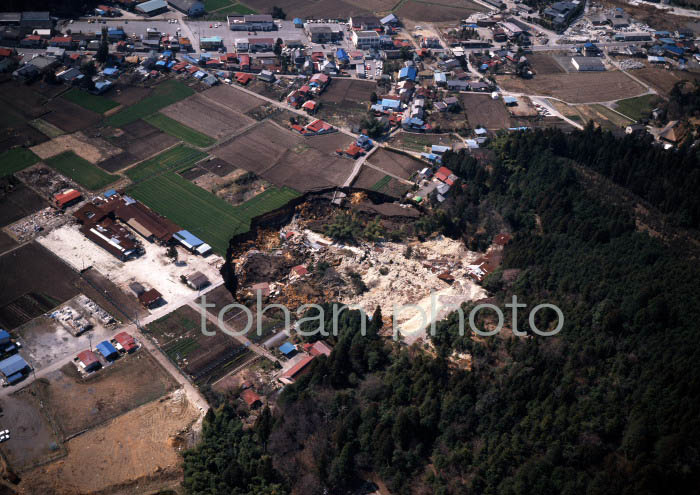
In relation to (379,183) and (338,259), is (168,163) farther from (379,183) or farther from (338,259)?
(338,259)

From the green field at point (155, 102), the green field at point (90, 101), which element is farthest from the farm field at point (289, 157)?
the green field at point (90, 101)

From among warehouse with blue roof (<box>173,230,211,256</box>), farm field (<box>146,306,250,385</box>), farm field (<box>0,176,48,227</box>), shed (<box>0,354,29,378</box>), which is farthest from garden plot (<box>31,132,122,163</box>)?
shed (<box>0,354,29,378</box>)

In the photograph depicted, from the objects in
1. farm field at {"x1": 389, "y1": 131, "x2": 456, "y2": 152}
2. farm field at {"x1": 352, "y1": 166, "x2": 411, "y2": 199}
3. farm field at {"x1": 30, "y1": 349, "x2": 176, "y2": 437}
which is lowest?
farm field at {"x1": 30, "y1": 349, "x2": 176, "y2": 437}

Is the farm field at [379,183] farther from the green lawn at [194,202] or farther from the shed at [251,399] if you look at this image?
the shed at [251,399]

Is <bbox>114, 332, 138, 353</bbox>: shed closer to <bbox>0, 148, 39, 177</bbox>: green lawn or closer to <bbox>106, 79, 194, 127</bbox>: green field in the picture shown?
<bbox>0, 148, 39, 177</bbox>: green lawn

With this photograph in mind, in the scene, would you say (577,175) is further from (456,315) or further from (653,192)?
(456,315)

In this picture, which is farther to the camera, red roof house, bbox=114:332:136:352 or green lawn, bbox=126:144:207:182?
green lawn, bbox=126:144:207:182

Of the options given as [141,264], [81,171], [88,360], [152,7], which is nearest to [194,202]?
[141,264]
